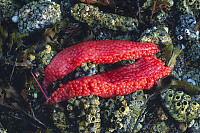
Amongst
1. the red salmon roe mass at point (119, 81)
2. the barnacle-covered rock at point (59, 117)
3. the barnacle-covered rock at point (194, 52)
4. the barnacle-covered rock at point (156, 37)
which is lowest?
the barnacle-covered rock at point (59, 117)

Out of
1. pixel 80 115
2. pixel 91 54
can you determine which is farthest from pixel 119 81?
pixel 80 115

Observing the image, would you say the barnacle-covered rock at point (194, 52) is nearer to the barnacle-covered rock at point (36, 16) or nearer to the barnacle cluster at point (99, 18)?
the barnacle cluster at point (99, 18)

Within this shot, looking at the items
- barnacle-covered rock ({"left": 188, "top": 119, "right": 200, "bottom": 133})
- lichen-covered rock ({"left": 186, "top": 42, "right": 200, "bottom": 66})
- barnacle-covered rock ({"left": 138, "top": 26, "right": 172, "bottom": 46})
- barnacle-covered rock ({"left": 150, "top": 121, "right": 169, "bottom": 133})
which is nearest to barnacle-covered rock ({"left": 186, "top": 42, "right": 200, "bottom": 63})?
lichen-covered rock ({"left": 186, "top": 42, "right": 200, "bottom": 66})

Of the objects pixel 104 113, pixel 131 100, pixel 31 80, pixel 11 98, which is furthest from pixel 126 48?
pixel 11 98

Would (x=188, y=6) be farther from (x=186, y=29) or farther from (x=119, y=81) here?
(x=119, y=81)

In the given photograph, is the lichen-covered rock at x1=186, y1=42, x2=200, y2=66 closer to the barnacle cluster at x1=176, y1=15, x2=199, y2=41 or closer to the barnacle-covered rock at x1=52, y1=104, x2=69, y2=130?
the barnacle cluster at x1=176, y1=15, x2=199, y2=41

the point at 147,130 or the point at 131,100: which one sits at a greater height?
the point at 131,100

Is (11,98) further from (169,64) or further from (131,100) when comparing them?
(169,64)

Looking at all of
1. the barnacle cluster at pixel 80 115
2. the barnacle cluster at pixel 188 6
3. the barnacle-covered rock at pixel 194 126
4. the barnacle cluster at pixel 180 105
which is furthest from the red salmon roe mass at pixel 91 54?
the barnacle-covered rock at pixel 194 126
